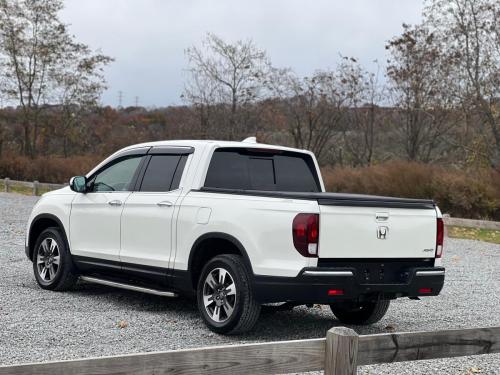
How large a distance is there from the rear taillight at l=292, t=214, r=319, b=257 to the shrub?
53.7 ft

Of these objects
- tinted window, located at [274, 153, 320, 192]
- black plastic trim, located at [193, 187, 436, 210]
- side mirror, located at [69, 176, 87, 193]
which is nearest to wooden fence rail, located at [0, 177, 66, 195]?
side mirror, located at [69, 176, 87, 193]

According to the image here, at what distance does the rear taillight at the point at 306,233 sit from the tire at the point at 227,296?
0.60 m

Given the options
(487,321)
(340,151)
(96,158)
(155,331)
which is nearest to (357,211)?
(155,331)

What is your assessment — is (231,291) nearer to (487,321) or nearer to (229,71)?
(487,321)

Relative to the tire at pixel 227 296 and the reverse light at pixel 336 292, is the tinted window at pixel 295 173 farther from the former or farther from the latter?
the reverse light at pixel 336 292

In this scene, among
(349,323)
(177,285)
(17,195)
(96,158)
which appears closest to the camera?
(177,285)

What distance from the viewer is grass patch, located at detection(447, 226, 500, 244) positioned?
61.6ft

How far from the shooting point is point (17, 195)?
1225 inches

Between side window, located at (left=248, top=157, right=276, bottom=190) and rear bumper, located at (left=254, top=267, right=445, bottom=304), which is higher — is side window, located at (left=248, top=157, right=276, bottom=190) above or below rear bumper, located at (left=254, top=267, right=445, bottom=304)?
above

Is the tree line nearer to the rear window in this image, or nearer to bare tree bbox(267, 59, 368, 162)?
bare tree bbox(267, 59, 368, 162)

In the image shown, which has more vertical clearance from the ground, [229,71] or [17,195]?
[229,71]

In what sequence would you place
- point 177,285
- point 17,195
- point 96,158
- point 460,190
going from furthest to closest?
1. point 96,158
2. point 17,195
3. point 460,190
4. point 177,285

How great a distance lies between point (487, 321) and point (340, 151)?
2727cm

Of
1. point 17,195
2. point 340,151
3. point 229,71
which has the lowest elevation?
point 17,195
